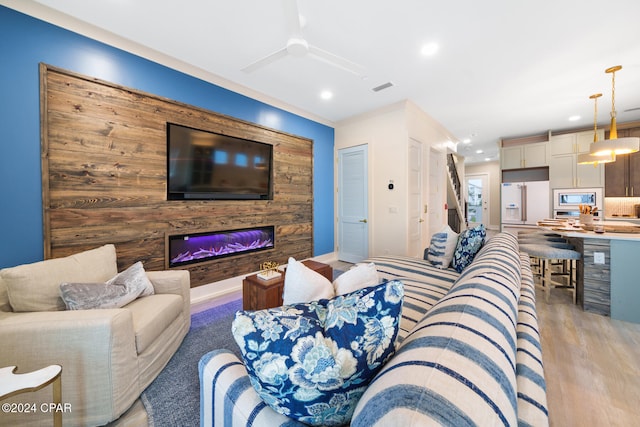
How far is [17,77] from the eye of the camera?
190 cm

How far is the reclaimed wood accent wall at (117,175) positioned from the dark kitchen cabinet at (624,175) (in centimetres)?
696

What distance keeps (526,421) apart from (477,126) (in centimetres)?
578

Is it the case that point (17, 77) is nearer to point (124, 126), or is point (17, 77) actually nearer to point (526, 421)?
point (124, 126)

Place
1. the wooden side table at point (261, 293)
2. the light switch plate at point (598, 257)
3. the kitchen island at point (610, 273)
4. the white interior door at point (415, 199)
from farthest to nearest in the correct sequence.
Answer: the white interior door at point (415, 199) < the light switch plate at point (598, 257) < the kitchen island at point (610, 273) < the wooden side table at point (261, 293)

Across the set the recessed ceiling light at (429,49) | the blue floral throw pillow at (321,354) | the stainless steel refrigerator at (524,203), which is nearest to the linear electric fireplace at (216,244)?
the blue floral throw pillow at (321,354)

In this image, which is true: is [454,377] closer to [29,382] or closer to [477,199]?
[29,382]

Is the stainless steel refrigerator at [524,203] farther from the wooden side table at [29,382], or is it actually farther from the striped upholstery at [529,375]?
the wooden side table at [29,382]

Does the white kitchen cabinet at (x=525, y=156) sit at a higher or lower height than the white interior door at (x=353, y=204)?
higher

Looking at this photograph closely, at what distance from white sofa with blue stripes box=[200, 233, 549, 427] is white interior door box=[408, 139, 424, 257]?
312 centimetres

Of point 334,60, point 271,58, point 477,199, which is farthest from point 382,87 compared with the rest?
point 477,199

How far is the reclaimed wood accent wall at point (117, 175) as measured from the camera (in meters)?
2.06

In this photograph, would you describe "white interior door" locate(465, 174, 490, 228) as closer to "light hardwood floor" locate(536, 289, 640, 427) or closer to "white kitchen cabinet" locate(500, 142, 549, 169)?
"white kitchen cabinet" locate(500, 142, 549, 169)

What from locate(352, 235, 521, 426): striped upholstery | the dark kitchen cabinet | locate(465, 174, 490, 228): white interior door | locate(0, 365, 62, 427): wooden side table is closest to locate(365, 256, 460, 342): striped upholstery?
locate(352, 235, 521, 426): striped upholstery

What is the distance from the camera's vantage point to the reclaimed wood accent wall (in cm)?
206
